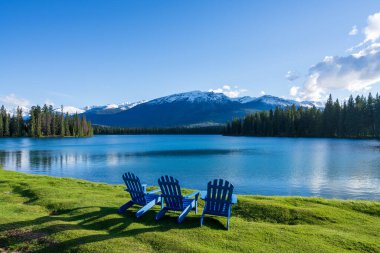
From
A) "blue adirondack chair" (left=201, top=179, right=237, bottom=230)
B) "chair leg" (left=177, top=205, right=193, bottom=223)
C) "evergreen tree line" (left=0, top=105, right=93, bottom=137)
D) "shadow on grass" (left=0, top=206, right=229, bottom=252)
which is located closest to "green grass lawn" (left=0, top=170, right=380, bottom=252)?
"shadow on grass" (left=0, top=206, right=229, bottom=252)

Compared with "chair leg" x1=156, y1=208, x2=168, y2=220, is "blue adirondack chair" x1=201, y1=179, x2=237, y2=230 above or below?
above

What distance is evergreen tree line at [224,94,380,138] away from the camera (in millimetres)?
121125

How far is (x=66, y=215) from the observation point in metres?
12.5

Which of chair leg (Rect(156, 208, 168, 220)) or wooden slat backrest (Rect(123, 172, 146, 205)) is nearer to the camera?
chair leg (Rect(156, 208, 168, 220))

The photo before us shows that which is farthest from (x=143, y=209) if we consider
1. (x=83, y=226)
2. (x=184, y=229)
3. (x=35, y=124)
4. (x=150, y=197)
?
(x=35, y=124)

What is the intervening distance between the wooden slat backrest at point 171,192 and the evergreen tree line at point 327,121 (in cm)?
12773

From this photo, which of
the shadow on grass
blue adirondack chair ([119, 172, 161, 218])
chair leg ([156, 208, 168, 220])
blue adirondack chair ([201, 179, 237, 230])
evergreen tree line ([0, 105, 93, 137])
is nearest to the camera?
the shadow on grass

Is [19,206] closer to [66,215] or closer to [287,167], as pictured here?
[66,215]

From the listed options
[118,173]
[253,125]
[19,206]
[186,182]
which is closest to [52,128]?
[253,125]

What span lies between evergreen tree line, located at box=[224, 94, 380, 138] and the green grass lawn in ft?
402

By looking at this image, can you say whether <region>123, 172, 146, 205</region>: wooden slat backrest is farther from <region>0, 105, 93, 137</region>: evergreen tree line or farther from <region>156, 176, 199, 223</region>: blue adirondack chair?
<region>0, 105, 93, 137</region>: evergreen tree line

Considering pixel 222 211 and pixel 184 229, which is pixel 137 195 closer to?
pixel 184 229

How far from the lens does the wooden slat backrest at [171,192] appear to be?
11.5 meters

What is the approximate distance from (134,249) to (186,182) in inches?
896
